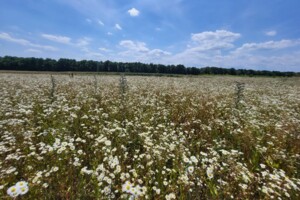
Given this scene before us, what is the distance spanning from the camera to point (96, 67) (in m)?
86.1

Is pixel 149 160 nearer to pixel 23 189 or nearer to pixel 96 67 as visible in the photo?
pixel 23 189

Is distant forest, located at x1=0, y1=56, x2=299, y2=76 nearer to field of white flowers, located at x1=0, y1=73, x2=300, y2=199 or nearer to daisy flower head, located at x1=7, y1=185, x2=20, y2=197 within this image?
field of white flowers, located at x1=0, y1=73, x2=300, y2=199

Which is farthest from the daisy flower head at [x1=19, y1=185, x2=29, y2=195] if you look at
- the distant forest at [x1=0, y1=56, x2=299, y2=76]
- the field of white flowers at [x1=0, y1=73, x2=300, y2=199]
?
the distant forest at [x1=0, y1=56, x2=299, y2=76]

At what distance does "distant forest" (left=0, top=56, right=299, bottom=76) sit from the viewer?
74375 millimetres

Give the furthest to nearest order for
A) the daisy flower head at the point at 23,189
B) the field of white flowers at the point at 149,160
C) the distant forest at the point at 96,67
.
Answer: the distant forest at the point at 96,67 < the field of white flowers at the point at 149,160 < the daisy flower head at the point at 23,189

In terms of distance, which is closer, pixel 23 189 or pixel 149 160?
pixel 23 189

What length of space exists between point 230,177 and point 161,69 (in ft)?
290

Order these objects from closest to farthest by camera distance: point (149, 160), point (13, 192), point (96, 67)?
1. point (13, 192)
2. point (149, 160)
3. point (96, 67)

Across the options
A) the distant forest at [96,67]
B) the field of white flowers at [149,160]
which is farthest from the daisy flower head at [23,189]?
the distant forest at [96,67]

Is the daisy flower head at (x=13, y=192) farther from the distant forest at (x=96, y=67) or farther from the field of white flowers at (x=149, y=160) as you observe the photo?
the distant forest at (x=96, y=67)

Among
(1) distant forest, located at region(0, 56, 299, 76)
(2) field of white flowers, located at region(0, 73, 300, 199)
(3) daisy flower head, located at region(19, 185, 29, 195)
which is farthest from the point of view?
(1) distant forest, located at region(0, 56, 299, 76)

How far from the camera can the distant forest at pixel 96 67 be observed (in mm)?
74375

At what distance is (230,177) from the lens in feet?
9.61

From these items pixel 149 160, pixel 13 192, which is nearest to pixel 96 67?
pixel 149 160
